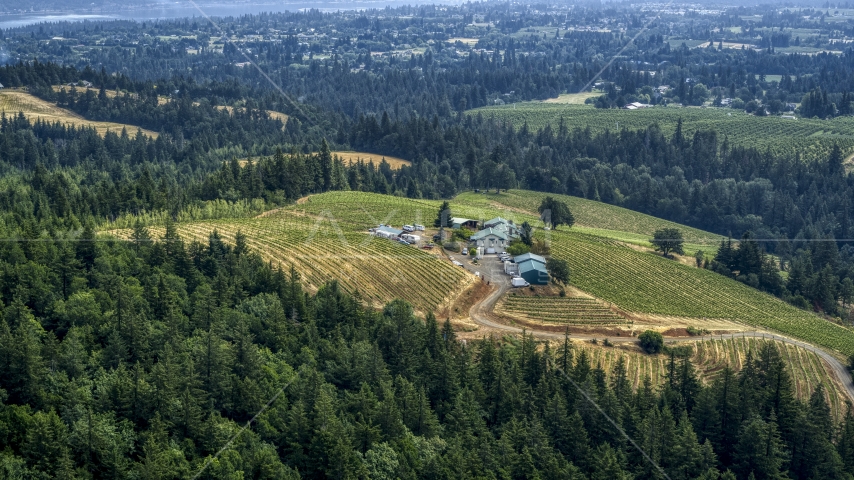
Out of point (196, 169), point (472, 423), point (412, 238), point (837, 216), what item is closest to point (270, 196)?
point (412, 238)

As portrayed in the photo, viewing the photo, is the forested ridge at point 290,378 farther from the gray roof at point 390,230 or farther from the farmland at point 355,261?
the gray roof at point 390,230

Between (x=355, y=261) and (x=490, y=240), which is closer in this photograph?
(x=355, y=261)

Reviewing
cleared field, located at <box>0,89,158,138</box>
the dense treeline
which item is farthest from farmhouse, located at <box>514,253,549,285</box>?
cleared field, located at <box>0,89,158,138</box>

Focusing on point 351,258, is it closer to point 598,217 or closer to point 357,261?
point 357,261

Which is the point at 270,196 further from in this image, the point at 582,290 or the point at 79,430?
the point at 79,430

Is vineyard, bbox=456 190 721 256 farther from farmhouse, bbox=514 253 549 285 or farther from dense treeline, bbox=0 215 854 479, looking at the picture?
dense treeline, bbox=0 215 854 479

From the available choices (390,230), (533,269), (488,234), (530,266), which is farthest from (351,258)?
(533,269)

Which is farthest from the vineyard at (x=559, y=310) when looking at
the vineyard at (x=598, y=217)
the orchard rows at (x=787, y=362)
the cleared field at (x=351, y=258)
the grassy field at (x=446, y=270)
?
the vineyard at (x=598, y=217)
